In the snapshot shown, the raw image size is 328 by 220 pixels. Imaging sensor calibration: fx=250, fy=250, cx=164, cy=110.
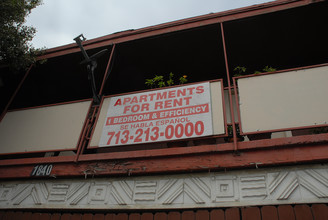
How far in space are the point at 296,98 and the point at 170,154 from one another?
6.94 ft

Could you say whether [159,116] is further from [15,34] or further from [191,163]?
[15,34]

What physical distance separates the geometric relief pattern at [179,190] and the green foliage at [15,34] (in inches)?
113

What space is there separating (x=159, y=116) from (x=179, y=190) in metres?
1.36

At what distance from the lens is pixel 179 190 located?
12.1 feet

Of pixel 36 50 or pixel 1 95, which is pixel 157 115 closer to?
pixel 36 50

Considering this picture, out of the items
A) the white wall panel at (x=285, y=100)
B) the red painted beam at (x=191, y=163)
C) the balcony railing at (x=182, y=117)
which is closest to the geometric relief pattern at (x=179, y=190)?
the red painted beam at (x=191, y=163)

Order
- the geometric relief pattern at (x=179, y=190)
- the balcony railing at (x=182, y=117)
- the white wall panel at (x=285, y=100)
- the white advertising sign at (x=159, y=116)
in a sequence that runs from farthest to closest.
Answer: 1. the white advertising sign at (x=159, y=116)
2. the balcony railing at (x=182, y=117)
3. the white wall panel at (x=285, y=100)
4. the geometric relief pattern at (x=179, y=190)

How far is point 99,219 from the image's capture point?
3822 millimetres

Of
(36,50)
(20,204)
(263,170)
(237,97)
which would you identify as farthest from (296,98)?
(36,50)

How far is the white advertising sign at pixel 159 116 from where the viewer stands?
414cm

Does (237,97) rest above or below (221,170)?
above

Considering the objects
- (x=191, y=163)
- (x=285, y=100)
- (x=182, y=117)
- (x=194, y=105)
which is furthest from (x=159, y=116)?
(x=285, y=100)

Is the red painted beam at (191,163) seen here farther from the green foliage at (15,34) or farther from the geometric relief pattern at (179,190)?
the green foliage at (15,34)

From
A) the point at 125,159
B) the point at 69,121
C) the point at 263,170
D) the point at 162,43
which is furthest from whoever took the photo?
the point at 162,43
